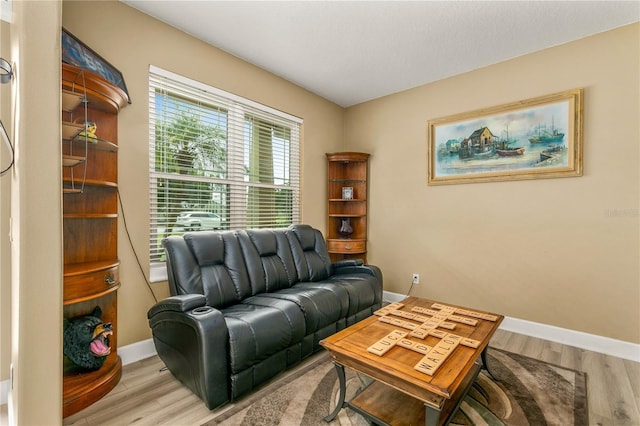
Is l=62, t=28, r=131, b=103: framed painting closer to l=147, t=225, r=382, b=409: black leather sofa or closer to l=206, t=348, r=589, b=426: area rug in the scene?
l=147, t=225, r=382, b=409: black leather sofa

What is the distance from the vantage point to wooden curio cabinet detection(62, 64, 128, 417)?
1.80m

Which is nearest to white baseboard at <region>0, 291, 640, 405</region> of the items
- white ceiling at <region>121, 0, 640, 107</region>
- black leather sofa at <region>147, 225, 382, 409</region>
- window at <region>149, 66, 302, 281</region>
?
black leather sofa at <region>147, 225, 382, 409</region>

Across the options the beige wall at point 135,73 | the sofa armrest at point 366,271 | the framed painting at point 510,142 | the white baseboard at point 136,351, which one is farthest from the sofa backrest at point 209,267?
the framed painting at point 510,142

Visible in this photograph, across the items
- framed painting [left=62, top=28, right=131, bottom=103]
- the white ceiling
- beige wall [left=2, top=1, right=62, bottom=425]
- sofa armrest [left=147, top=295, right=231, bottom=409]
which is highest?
the white ceiling

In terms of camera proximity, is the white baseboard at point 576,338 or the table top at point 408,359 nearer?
the table top at point 408,359

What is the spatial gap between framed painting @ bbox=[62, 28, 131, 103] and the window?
37cm

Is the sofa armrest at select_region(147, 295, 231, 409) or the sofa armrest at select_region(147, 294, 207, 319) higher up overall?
the sofa armrest at select_region(147, 294, 207, 319)

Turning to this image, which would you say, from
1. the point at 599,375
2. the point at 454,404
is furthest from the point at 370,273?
the point at 599,375

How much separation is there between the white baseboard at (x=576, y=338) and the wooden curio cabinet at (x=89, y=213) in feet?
11.8

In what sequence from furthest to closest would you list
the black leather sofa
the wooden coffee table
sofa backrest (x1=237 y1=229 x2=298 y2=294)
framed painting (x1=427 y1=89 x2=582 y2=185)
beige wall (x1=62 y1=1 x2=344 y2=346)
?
framed painting (x1=427 y1=89 x2=582 y2=185), sofa backrest (x1=237 y1=229 x2=298 y2=294), beige wall (x1=62 y1=1 x2=344 y2=346), the black leather sofa, the wooden coffee table

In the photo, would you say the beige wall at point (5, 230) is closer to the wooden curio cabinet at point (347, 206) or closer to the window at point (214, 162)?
the window at point (214, 162)

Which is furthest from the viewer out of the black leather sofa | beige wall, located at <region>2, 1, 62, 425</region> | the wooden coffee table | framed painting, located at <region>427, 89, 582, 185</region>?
framed painting, located at <region>427, 89, 582, 185</region>

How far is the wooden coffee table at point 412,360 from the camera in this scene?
4.33 feet

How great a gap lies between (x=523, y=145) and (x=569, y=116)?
1.38 ft
